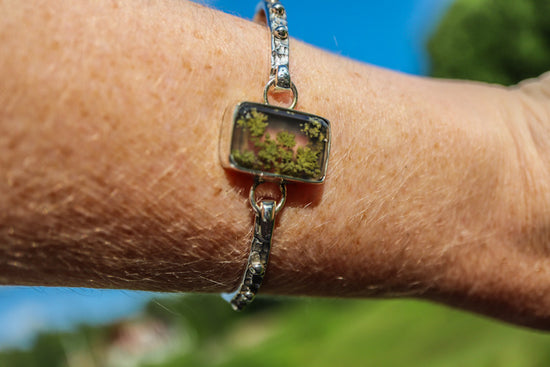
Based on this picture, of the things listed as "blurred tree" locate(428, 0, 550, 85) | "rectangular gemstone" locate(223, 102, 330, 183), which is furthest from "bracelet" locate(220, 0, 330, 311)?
"blurred tree" locate(428, 0, 550, 85)

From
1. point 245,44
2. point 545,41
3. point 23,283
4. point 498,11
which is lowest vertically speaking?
point 23,283

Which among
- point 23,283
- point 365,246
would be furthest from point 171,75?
point 365,246

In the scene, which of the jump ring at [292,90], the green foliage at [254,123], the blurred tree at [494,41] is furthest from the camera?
the blurred tree at [494,41]

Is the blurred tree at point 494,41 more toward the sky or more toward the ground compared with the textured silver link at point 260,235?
more toward the sky

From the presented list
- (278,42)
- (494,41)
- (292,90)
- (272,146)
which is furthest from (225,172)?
(494,41)

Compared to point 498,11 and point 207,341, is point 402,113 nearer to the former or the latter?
point 498,11

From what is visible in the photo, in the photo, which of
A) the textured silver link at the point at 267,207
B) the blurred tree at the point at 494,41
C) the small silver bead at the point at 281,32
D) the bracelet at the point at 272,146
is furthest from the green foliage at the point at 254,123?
the blurred tree at the point at 494,41

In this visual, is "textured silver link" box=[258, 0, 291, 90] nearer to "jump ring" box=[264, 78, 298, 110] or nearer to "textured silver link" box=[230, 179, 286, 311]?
"jump ring" box=[264, 78, 298, 110]

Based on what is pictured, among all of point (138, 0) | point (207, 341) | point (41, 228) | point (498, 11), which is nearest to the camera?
point (41, 228)

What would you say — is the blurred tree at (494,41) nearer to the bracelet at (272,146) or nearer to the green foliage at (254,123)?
Answer: the bracelet at (272,146)
